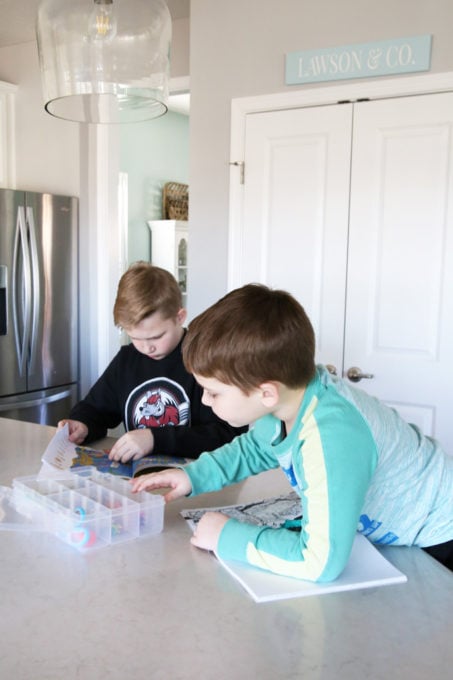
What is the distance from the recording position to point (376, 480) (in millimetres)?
1063

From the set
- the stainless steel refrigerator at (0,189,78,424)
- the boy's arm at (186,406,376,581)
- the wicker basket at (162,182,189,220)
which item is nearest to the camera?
the boy's arm at (186,406,376,581)

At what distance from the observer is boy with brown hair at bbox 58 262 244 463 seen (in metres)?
1.57

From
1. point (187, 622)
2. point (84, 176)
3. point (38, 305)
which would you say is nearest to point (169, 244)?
point (84, 176)

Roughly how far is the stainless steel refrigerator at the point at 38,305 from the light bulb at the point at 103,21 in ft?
8.40

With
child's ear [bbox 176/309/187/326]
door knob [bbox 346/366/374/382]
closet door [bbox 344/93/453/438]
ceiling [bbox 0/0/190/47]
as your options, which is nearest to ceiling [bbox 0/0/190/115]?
ceiling [bbox 0/0/190/47]

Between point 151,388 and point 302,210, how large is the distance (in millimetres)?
1247

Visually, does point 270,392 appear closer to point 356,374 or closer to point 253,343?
point 253,343

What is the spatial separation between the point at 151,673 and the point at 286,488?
675mm

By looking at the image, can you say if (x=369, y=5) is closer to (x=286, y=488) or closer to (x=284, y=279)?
(x=284, y=279)

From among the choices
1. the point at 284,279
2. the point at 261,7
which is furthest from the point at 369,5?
the point at 284,279

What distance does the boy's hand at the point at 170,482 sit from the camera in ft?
3.90

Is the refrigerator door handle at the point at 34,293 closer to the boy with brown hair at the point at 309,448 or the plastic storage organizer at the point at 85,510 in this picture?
the plastic storage organizer at the point at 85,510

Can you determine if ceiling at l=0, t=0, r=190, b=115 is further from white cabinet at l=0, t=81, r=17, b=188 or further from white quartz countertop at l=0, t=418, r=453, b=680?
white quartz countertop at l=0, t=418, r=453, b=680

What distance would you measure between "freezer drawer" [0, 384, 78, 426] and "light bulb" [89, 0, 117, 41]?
2784mm
